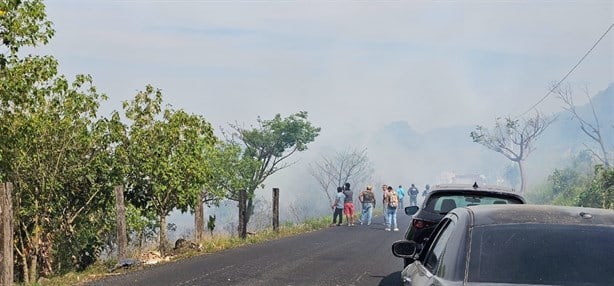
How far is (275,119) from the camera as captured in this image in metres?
50.3

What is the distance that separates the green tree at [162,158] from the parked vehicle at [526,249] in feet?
51.7

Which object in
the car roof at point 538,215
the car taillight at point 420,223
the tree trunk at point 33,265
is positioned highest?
the car roof at point 538,215

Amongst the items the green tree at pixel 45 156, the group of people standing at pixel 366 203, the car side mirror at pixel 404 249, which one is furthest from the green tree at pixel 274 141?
the car side mirror at pixel 404 249

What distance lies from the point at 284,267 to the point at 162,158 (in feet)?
21.6

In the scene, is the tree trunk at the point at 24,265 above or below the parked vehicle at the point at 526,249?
below

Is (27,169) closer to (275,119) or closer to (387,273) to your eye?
(387,273)

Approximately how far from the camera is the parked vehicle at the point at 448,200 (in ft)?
37.5

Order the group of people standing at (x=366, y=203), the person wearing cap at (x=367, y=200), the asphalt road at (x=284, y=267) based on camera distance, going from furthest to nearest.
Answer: the person wearing cap at (x=367, y=200) < the group of people standing at (x=366, y=203) < the asphalt road at (x=284, y=267)

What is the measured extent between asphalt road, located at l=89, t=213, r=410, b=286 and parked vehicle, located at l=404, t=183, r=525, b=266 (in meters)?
1.28

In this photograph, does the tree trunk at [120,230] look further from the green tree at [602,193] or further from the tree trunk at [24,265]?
the green tree at [602,193]

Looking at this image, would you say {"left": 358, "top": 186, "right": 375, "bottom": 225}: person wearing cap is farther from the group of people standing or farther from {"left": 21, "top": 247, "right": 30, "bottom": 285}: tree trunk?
{"left": 21, "top": 247, "right": 30, "bottom": 285}: tree trunk

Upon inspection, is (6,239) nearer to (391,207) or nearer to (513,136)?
(391,207)

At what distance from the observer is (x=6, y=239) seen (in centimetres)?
1261

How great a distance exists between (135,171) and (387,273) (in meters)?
9.05
